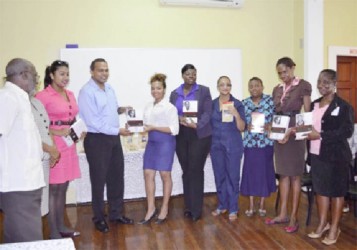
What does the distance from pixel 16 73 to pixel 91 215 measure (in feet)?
7.64

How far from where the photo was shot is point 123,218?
152 inches

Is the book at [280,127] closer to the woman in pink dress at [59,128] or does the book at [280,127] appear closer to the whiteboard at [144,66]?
the woman in pink dress at [59,128]

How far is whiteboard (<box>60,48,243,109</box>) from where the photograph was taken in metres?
4.93

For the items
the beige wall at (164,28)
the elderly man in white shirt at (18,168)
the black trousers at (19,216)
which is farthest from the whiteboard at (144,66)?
the black trousers at (19,216)

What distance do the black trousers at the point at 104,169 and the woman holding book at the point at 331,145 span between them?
1849 mm

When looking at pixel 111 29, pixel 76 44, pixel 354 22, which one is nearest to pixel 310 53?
pixel 354 22

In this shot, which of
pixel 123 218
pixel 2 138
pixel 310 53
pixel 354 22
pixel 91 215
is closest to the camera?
pixel 2 138

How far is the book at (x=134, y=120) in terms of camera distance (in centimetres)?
357

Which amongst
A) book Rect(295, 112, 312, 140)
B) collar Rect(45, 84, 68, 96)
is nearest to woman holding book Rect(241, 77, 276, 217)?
book Rect(295, 112, 312, 140)

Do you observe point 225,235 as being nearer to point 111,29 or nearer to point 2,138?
point 2,138

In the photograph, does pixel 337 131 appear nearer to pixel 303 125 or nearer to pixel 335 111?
pixel 335 111

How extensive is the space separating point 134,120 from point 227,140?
1.01 m

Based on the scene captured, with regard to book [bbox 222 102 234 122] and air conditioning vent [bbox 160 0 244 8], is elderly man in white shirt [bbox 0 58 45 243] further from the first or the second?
air conditioning vent [bbox 160 0 244 8]

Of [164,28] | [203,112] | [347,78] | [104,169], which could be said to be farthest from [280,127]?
[347,78]
